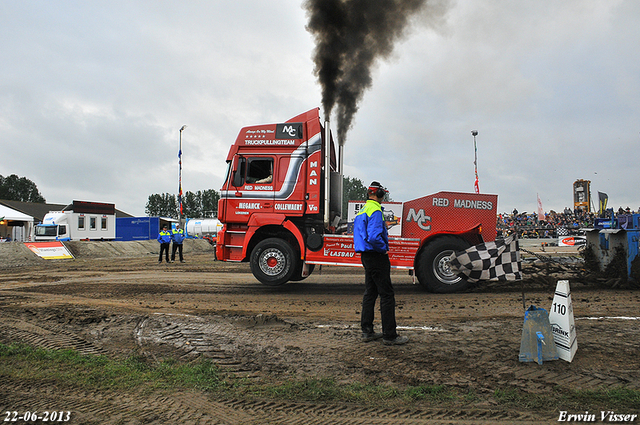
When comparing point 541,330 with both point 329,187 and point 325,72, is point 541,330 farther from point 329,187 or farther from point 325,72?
point 325,72

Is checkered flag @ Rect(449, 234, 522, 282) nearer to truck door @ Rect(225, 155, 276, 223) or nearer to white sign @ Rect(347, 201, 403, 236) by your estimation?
white sign @ Rect(347, 201, 403, 236)

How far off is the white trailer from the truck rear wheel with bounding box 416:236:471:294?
1083 inches

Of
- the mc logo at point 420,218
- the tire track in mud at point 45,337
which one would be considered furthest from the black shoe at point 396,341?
the mc logo at point 420,218

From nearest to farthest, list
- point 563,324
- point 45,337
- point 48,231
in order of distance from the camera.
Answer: point 563,324 < point 45,337 < point 48,231

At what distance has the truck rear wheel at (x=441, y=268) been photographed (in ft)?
26.2

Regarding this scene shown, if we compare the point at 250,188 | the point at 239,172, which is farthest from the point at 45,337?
the point at 239,172

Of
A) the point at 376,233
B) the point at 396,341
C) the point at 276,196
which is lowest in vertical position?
the point at 396,341

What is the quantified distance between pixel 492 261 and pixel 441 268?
993mm

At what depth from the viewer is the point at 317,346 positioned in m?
4.17

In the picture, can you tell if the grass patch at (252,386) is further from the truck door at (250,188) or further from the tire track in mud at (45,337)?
the truck door at (250,188)

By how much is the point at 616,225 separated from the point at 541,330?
11.1m

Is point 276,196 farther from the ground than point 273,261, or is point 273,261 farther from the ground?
point 276,196

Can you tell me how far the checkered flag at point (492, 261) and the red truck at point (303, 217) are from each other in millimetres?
267

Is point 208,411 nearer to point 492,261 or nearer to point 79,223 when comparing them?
point 492,261
